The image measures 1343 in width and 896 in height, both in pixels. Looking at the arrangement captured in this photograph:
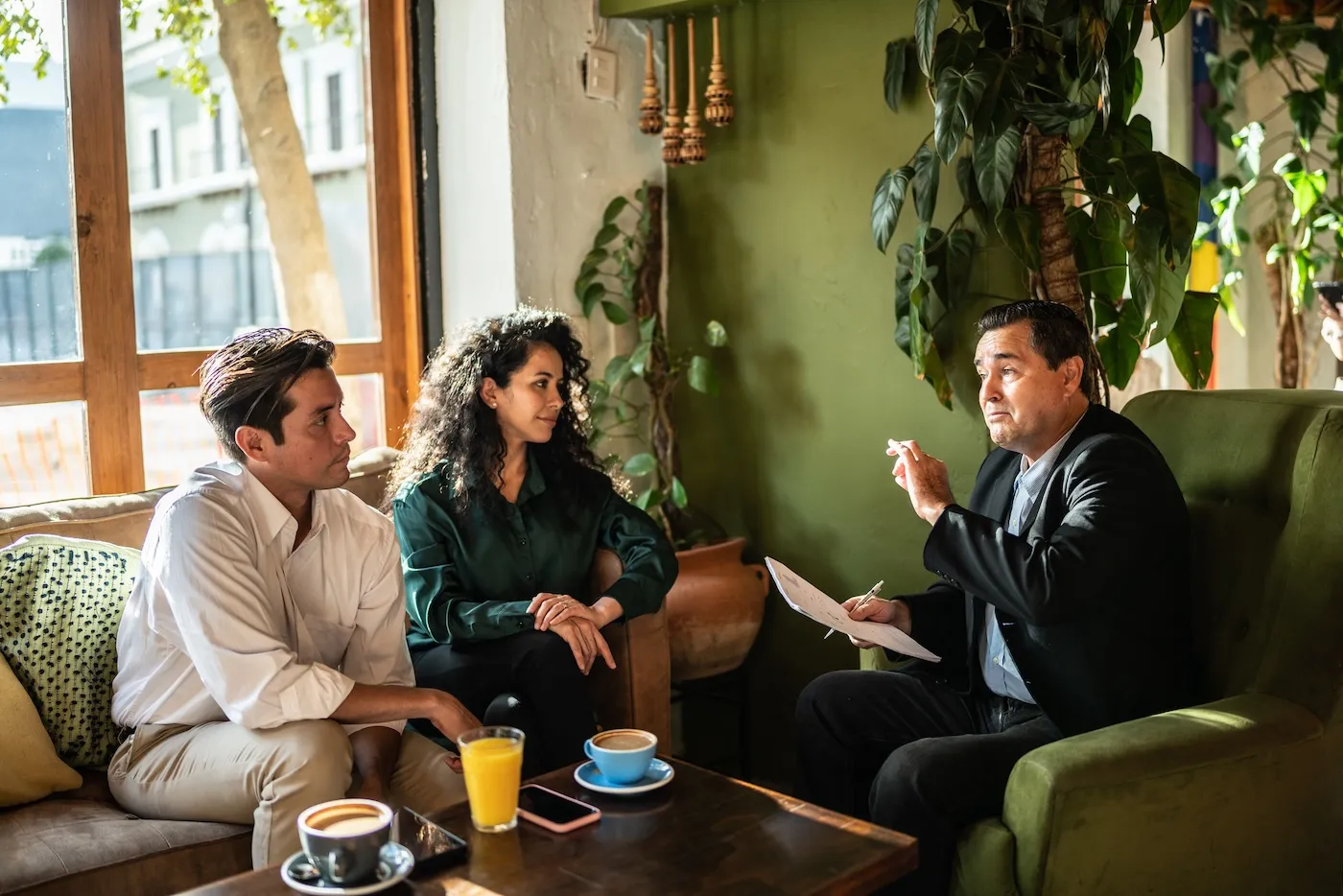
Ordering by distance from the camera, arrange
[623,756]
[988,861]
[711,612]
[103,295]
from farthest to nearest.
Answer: [711,612] → [103,295] → [988,861] → [623,756]

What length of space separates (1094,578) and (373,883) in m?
1.14

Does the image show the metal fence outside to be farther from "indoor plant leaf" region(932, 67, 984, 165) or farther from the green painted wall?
"indoor plant leaf" region(932, 67, 984, 165)

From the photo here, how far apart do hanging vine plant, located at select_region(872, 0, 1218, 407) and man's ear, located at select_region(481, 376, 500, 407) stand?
0.85 metres

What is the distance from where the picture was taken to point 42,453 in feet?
8.58

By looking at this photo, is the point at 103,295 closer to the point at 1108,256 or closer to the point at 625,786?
the point at 625,786

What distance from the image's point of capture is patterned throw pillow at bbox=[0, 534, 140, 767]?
2.08 metres

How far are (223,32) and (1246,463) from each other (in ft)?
7.80

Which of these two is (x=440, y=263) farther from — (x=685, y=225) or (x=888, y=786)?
(x=888, y=786)

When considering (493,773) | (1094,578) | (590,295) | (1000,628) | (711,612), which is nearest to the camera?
(493,773)

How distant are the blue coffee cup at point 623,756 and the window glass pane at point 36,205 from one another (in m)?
1.62

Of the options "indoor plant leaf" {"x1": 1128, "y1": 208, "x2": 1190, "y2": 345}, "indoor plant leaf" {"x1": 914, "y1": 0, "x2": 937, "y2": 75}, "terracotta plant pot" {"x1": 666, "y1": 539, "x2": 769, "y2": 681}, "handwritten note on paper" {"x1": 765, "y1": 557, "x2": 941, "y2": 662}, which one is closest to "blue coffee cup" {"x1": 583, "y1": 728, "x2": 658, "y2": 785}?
"handwritten note on paper" {"x1": 765, "y1": 557, "x2": 941, "y2": 662}

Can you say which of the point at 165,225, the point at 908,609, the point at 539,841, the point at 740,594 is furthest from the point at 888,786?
the point at 165,225

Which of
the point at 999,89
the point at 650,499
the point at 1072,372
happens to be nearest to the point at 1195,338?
the point at 1072,372

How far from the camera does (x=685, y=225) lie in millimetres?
3316
